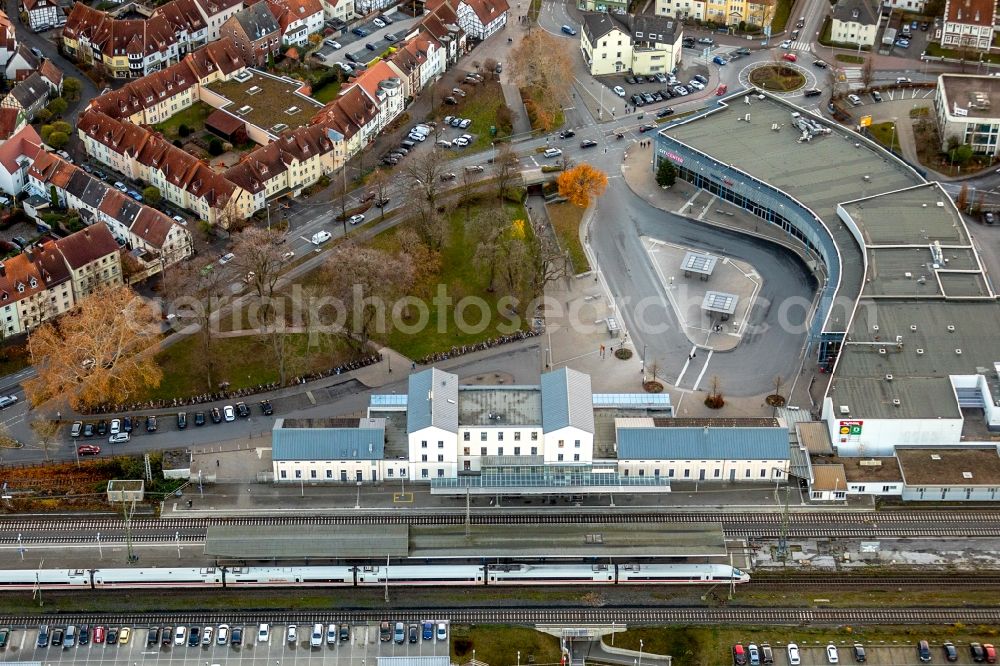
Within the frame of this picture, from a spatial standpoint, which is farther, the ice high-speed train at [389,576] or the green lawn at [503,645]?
the ice high-speed train at [389,576]

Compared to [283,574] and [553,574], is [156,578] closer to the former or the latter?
[283,574]

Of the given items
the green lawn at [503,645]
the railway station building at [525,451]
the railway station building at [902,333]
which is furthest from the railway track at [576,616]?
the railway station building at [902,333]

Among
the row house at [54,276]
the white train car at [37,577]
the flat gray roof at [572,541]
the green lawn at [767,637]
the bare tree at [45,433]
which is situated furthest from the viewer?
the row house at [54,276]

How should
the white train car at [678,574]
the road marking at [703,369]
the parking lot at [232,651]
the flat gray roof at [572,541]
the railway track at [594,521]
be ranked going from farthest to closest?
the road marking at [703,369], the railway track at [594,521], the flat gray roof at [572,541], the white train car at [678,574], the parking lot at [232,651]

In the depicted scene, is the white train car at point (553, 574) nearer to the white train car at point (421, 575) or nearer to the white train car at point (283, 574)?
the white train car at point (421, 575)

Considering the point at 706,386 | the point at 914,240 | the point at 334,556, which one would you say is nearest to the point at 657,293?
the point at 706,386

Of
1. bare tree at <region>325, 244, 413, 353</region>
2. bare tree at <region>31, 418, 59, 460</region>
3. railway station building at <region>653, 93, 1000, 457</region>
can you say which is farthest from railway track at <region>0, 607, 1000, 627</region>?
bare tree at <region>325, 244, 413, 353</region>

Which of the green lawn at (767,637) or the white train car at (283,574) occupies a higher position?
the white train car at (283,574)

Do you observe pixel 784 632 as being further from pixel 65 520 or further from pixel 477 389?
pixel 65 520
